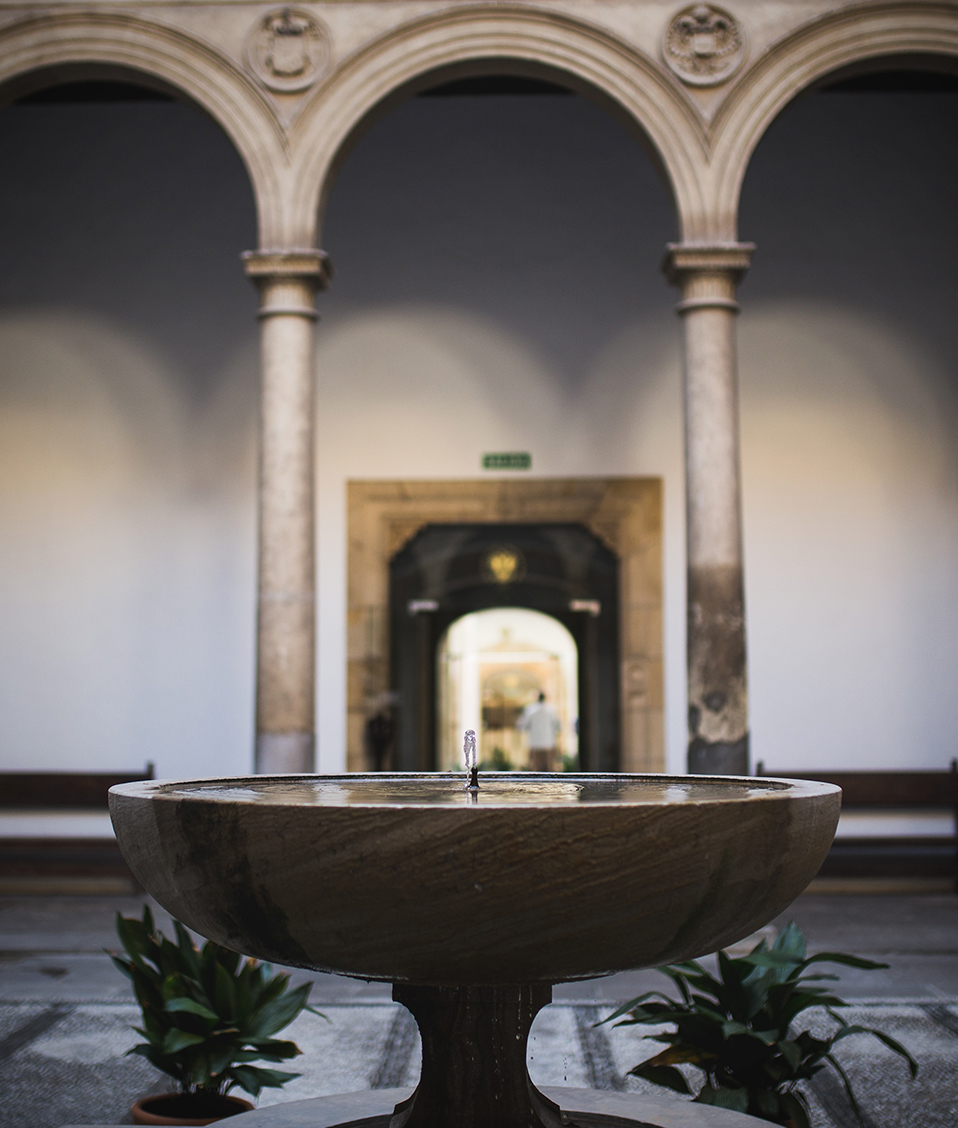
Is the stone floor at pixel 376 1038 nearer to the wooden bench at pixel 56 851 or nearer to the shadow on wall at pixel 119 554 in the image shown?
the wooden bench at pixel 56 851

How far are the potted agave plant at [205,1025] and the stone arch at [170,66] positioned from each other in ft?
16.3

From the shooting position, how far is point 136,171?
32.2 feet

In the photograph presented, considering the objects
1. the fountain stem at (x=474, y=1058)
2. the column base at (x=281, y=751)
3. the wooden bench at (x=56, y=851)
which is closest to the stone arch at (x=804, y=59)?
the column base at (x=281, y=751)

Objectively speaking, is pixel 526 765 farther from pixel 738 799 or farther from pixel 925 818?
pixel 738 799

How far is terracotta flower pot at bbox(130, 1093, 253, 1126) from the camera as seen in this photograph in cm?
325

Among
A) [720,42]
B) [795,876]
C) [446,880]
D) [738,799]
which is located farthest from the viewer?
[720,42]

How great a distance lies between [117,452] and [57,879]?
136 inches

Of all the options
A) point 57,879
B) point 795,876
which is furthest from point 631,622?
point 795,876

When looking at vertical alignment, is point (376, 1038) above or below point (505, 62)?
below

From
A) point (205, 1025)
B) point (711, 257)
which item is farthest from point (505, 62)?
point (205, 1025)

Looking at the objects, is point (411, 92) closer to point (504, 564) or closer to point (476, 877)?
point (504, 564)

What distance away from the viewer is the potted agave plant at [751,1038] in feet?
9.96

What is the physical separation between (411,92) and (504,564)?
390 cm

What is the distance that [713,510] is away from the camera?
6.92 m
